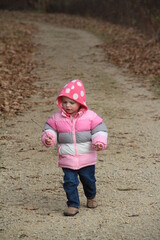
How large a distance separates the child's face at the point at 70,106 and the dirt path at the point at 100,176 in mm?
966

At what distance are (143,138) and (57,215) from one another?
3.50m

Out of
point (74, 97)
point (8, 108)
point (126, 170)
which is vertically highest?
point (74, 97)

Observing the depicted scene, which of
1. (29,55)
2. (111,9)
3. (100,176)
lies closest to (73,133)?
Answer: (100,176)

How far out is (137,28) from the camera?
26.5 metres

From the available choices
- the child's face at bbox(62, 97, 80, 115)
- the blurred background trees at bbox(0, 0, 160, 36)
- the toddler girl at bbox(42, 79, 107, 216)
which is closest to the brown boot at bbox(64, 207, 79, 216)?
the toddler girl at bbox(42, 79, 107, 216)

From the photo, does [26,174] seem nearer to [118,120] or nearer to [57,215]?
[57,215]

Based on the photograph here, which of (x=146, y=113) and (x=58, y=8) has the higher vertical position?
(x=146, y=113)

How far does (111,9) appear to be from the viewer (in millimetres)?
31156

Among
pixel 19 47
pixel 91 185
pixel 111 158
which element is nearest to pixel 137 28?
pixel 19 47

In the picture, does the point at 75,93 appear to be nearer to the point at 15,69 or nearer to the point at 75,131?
the point at 75,131

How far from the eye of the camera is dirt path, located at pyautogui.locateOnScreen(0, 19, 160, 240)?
4.95 meters

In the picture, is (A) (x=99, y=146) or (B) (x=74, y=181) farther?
(B) (x=74, y=181)

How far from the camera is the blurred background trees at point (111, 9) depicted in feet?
77.8

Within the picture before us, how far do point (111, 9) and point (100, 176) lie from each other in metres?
25.4
